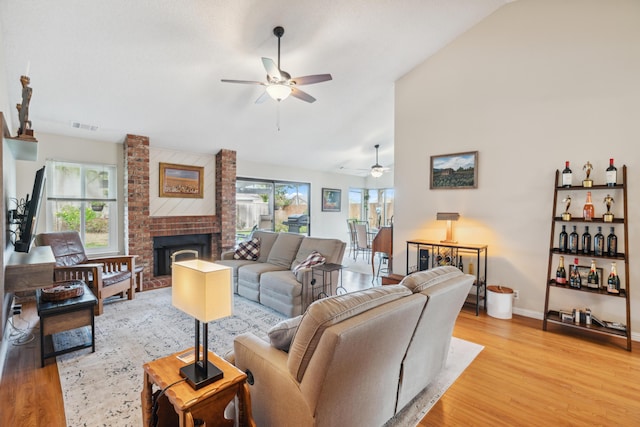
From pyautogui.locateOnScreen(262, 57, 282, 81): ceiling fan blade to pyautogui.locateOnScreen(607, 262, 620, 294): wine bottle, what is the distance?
3.96 metres

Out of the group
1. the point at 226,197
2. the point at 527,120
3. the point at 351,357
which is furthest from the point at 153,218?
the point at 527,120

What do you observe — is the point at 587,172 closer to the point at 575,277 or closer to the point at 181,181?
the point at 575,277

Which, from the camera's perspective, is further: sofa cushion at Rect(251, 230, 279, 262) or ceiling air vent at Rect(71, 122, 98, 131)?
sofa cushion at Rect(251, 230, 279, 262)

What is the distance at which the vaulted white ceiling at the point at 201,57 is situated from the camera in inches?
118

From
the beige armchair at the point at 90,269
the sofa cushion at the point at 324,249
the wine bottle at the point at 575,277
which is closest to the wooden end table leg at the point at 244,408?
the sofa cushion at the point at 324,249

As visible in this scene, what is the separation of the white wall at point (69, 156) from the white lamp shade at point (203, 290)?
4.59 meters

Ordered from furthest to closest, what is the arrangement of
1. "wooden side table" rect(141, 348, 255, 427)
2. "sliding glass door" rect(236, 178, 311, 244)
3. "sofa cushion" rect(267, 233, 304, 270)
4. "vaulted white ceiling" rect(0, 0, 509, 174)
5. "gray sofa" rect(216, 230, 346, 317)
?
"sliding glass door" rect(236, 178, 311, 244) < "sofa cushion" rect(267, 233, 304, 270) < "gray sofa" rect(216, 230, 346, 317) < "vaulted white ceiling" rect(0, 0, 509, 174) < "wooden side table" rect(141, 348, 255, 427)

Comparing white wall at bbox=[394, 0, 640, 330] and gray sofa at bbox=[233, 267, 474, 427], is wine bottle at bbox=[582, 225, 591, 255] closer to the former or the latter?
white wall at bbox=[394, 0, 640, 330]

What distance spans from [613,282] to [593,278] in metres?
0.18

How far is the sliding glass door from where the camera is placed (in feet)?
23.3

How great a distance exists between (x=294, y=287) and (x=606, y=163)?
3.73 m

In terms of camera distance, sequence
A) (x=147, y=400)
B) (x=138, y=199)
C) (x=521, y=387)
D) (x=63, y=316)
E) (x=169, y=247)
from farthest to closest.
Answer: (x=169, y=247)
(x=138, y=199)
(x=63, y=316)
(x=521, y=387)
(x=147, y=400)

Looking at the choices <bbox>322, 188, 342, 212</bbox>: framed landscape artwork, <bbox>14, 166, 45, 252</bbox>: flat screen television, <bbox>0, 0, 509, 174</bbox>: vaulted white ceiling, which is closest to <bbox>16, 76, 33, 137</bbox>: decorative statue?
<bbox>14, 166, 45, 252</bbox>: flat screen television

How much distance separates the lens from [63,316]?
274 centimetres
